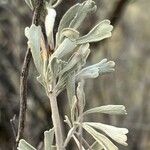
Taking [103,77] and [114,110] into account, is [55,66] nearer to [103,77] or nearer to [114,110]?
[114,110]

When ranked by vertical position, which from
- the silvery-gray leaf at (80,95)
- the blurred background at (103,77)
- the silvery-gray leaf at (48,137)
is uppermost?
the blurred background at (103,77)

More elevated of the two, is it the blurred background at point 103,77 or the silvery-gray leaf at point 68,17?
the blurred background at point 103,77

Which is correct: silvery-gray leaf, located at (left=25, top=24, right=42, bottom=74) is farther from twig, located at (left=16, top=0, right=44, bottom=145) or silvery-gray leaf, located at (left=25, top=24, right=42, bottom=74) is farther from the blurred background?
the blurred background

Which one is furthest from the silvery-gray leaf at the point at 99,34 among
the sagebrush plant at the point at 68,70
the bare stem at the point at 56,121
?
the bare stem at the point at 56,121

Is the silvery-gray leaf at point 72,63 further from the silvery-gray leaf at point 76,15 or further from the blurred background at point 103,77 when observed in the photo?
the blurred background at point 103,77

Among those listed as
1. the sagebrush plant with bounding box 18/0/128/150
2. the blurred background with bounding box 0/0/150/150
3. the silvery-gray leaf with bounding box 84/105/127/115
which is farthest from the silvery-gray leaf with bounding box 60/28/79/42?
the blurred background with bounding box 0/0/150/150

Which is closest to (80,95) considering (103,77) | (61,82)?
(61,82)

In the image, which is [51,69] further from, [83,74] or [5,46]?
[5,46]

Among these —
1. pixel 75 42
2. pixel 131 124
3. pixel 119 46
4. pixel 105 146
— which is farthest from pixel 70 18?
pixel 119 46
